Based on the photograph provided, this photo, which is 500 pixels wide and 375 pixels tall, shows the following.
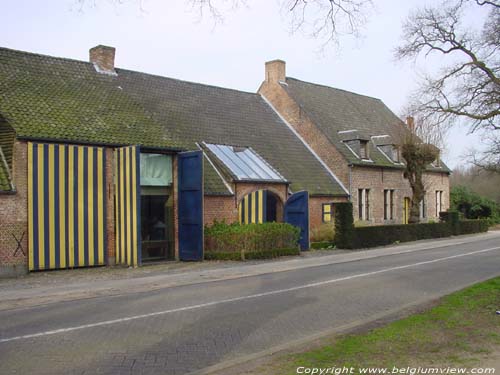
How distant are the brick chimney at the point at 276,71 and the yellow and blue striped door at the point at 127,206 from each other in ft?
59.5

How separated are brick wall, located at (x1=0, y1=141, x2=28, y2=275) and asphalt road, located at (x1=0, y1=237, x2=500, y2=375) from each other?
6025 millimetres

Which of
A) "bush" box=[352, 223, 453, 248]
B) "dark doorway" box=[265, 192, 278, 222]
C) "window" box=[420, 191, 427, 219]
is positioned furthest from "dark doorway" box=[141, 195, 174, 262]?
"window" box=[420, 191, 427, 219]

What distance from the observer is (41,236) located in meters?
17.7

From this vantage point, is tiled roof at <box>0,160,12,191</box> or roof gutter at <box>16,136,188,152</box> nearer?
tiled roof at <box>0,160,12,191</box>

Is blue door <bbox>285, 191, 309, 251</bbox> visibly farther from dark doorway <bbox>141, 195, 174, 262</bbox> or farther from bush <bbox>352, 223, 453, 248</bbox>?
dark doorway <bbox>141, 195, 174, 262</bbox>

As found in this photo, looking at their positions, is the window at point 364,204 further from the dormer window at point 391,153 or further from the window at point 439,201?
the window at point 439,201

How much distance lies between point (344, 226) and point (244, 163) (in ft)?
18.1

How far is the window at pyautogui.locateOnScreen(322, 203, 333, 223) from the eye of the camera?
2941 cm

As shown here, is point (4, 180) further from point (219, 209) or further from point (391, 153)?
point (391, 153)

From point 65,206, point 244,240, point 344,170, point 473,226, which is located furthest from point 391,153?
point 65,206

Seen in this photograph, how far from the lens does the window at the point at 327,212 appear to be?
29.4 metres

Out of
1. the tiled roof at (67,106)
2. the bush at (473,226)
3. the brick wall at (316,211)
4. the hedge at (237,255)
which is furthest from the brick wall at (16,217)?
the bush at (473,226)

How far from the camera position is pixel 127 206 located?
1934 cm

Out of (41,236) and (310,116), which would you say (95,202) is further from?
(310,116)
